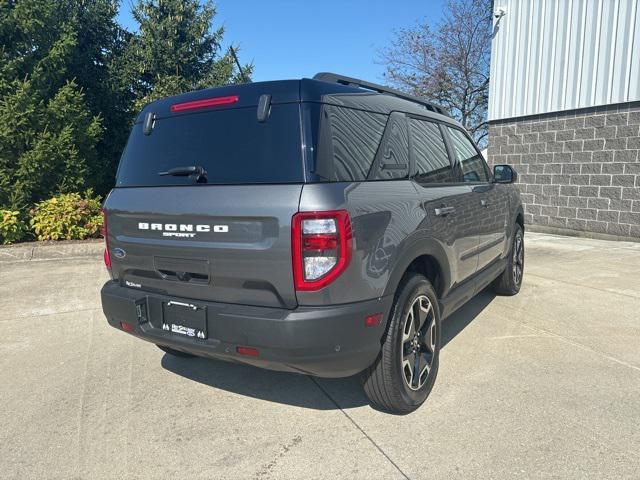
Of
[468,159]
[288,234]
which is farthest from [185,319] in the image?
[468,159]

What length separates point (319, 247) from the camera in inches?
88.1

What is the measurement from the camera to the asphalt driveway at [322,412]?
2379 mm

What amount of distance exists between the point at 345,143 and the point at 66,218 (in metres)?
7.83

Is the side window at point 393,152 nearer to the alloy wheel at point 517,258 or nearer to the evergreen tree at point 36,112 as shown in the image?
the alloy wheel at point 517,258

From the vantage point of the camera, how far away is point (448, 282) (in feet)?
10.8

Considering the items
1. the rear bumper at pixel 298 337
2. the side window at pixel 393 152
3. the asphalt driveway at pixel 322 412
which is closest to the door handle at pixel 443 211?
the side window at pixel 393 152

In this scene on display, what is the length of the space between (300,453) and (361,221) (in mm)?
1247

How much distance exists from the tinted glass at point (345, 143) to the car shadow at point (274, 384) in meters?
1.27

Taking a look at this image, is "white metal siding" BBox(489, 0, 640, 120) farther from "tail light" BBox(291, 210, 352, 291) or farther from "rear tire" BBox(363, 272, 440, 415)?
"tail light" BBox(291, 210, 352, 291)

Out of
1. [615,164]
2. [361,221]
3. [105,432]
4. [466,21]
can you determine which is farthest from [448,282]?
[466,21]

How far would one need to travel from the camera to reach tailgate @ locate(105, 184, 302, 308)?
229 centimetres

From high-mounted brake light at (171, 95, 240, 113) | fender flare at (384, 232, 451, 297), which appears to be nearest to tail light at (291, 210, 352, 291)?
→ fender flare at (384, 232, 451, 297)

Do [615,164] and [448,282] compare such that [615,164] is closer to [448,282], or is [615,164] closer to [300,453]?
[448,282]

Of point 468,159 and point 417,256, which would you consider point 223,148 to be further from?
point 468,159
